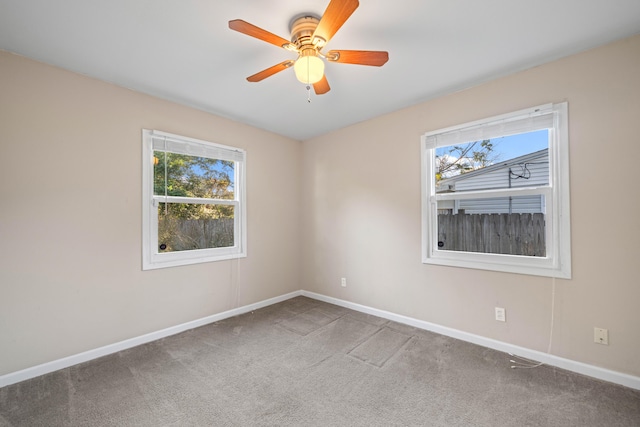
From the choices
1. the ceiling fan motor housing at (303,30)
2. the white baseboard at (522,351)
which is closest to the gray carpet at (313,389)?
the white baseboard at (522,351)

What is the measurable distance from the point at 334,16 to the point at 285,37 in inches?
23.8

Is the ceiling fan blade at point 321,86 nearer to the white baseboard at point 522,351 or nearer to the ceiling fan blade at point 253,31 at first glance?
the ceiling fan blade at point 253,31

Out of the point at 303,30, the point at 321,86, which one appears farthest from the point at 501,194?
the point at 303,30

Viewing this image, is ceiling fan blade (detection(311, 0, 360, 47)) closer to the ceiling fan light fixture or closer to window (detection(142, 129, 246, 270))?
the ceiling fan light fixture

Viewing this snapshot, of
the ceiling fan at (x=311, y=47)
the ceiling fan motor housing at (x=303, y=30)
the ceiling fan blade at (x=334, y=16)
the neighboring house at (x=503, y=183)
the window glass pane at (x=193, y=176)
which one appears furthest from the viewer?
the window glass pane at (x=193, y=176)

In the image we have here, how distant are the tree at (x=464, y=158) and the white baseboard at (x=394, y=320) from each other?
1.60 meters

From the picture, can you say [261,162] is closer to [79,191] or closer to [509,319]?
[79,191]

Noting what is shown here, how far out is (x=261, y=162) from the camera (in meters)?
3.73

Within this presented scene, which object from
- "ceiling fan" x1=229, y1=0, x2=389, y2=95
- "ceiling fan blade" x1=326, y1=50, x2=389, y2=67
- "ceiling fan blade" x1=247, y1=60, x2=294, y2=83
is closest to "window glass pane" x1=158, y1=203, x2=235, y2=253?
"ceiling fan blade" x1=247, y1=60, x2=294, y2=83

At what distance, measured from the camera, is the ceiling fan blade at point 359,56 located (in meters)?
1.69

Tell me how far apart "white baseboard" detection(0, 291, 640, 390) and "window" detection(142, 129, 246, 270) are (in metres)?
0.68

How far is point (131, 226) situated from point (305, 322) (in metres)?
2.06

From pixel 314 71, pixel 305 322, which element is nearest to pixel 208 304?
pixel 305 322

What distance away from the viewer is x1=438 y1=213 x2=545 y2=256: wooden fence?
2.37m
